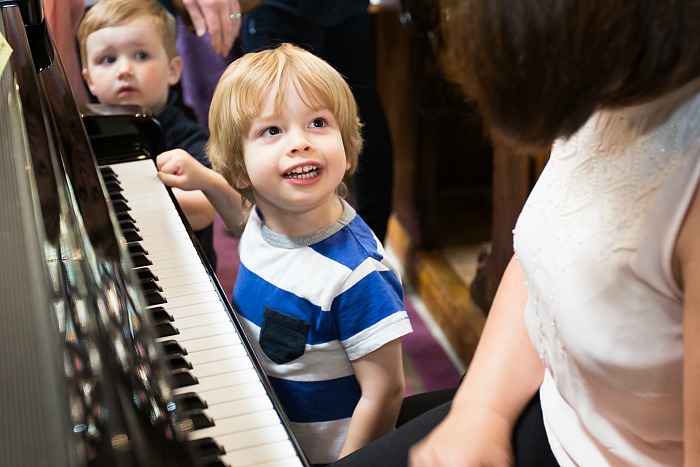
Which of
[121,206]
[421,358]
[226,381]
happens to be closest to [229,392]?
[226,381]

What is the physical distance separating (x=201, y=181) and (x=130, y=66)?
1.29 ft

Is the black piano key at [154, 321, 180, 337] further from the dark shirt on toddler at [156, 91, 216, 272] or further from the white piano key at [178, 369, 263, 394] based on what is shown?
the dark shirt on toddler at [156, 91, 216, 272]

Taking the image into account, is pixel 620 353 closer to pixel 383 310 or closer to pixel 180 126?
pixel 383 310

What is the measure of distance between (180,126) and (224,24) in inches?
15.5

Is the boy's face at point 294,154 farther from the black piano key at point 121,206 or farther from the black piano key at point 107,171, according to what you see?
the black piano key at point 107,171

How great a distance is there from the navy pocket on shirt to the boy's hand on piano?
34 centimetres

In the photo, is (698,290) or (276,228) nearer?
(698,290)

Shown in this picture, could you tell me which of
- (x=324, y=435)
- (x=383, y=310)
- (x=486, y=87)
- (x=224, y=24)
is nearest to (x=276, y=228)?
(x=383, y=310)

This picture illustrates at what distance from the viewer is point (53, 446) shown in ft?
1.97

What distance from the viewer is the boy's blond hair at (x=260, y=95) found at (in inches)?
47.7

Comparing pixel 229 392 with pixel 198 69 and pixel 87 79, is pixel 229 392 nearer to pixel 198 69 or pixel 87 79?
pixel 198 69

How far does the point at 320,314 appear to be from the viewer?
1.20 m

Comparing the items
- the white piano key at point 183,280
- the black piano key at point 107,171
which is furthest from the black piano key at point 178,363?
the black piano key at point 107,171

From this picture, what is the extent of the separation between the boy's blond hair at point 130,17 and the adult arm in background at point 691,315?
1.26 metres
